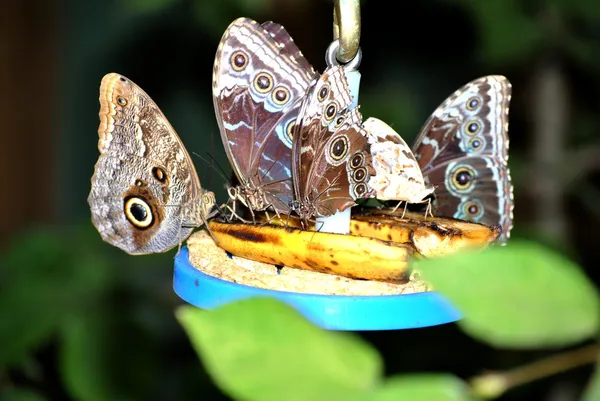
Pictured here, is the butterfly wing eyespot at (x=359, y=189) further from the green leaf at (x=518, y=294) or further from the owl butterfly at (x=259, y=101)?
the green leaf at (x=518, y=294)

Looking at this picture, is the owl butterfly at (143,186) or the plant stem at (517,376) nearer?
the plant stem at (517,376)

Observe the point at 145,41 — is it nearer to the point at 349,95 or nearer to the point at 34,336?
the point at 34,336

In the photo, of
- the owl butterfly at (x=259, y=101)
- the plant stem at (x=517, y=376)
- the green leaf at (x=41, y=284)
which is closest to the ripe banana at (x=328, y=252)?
the owl butterfly at (x=259, y=101)

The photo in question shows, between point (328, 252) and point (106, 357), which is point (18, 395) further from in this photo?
point (328, 252)

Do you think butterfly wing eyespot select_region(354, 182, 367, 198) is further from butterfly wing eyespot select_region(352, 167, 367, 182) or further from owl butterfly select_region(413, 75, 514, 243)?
owl butterfly select_region(413, 75, 514, 243)

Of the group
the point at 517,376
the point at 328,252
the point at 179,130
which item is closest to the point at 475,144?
the point at 328,252

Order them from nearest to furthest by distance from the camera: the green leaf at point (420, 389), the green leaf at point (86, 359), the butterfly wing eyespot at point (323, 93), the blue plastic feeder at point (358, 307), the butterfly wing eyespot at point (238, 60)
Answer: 1. the green leaf at point (420, 389)
2. the blue plastic feeder at point (358, 307)
3. the butterfly wing eyespot at point (323, 93)
4. the butterfly wing eyespot at point (238, 60)
5. the green leaf at point (86, 359)
